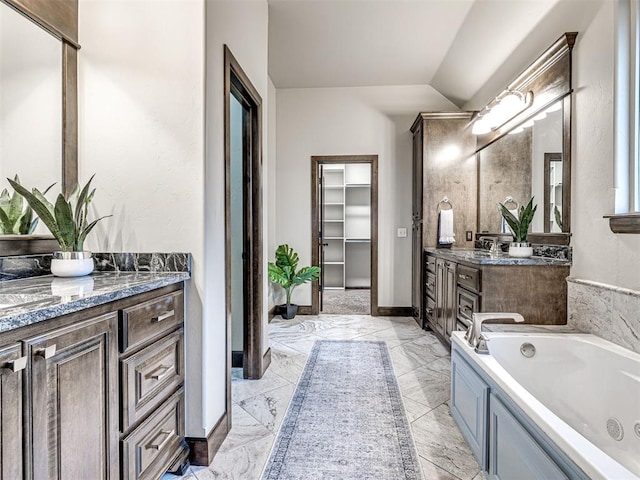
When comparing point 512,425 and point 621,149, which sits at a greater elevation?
point 621,149

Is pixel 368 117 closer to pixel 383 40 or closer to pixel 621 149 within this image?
pixel 383 40

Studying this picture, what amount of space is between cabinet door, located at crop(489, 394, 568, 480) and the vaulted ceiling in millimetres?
2145

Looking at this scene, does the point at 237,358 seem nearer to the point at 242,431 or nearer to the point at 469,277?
the point at 242,431

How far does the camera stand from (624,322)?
5.53ft

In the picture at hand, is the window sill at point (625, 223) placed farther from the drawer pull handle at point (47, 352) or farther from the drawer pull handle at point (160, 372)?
the drawer pull handle at point (47, 352)

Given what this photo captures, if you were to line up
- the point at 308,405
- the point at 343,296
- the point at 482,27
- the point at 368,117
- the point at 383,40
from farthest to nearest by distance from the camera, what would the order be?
1. the point at 343,296
2. the point at 368,117
3. the point at 383,40
4. the point at 482,27
5. the point at 308,405

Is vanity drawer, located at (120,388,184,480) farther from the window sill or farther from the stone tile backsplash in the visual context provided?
the window sill

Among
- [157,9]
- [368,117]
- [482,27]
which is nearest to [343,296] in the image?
[368,117]

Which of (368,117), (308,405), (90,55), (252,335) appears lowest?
(308,405)

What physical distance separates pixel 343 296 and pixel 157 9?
5.00 metres

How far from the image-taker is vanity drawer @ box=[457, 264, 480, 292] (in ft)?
7.88

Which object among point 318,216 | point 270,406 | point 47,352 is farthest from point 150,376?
point 318,216

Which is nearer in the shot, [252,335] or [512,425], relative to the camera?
[512,425]

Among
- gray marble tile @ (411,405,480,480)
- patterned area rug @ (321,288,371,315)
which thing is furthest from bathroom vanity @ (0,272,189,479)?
patterned area rug @ (321,288,371,315)
